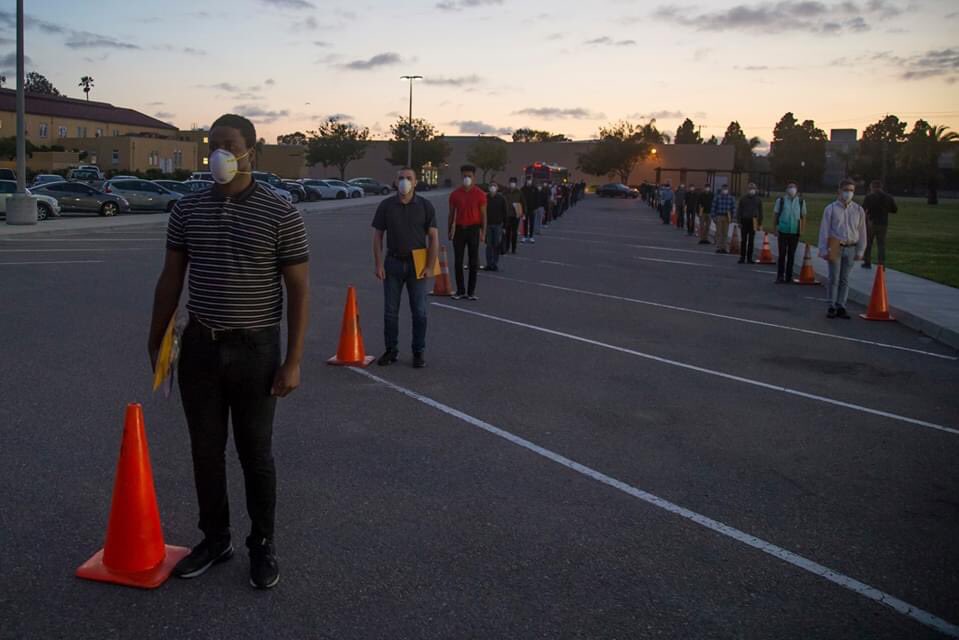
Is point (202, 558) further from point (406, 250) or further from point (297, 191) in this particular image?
point (297, 191)

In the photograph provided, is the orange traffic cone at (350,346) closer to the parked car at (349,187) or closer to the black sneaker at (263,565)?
the black sneaker at (263,565)

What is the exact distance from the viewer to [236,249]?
390 cm

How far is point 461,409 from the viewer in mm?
7324

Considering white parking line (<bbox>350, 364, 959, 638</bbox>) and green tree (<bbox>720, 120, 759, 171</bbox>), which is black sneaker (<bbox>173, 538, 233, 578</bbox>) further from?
green tree (<bbox>720, 120, 759, 171</bbox>)

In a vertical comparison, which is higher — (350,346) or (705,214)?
(705,214)

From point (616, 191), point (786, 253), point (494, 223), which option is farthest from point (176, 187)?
point (616, 191)

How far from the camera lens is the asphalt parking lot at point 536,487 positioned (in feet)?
12.9

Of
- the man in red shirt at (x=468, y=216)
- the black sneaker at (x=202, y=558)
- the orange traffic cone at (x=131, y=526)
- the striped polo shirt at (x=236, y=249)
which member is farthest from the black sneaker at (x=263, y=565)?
the man in red shirt at (x=468, y=216)

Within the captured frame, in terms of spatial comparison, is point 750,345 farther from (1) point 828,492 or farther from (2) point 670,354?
(1) point 828,492

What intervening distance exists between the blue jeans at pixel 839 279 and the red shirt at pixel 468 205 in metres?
4.83

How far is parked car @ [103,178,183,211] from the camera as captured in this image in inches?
1486

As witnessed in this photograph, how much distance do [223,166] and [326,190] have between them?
200 feet

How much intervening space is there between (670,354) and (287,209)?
6675 millimetres

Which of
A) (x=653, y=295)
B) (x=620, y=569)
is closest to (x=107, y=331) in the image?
(x=620, y=569)
